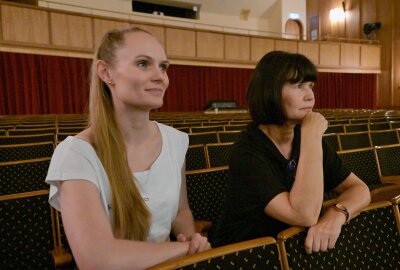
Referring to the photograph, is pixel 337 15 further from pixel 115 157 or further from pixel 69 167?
pixel 69 167

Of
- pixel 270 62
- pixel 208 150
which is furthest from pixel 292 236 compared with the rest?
pixel 208 150

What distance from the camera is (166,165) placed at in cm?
120

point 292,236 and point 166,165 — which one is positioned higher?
point 166,165

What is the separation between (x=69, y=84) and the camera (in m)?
9.20

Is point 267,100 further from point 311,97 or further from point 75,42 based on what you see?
point 75,42

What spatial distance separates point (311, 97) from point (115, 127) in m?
0.67

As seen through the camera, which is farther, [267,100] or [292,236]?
[267,100]

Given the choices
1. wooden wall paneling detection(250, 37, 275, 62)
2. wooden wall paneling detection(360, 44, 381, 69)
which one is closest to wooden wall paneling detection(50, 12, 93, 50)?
wooden wall paneling detection(250, 37, 275, 62)

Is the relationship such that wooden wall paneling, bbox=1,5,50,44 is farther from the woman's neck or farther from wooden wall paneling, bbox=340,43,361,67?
wooden wall paneling, bbox=340,43,361,67

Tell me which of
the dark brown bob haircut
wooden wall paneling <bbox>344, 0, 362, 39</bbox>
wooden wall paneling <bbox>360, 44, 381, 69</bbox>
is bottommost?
the dark brown bob haircut

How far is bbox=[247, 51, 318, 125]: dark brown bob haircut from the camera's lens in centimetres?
116

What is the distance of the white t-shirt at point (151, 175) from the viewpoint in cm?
95

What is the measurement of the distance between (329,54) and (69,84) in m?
9.01

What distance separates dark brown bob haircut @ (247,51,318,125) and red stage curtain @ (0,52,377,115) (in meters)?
7.69
